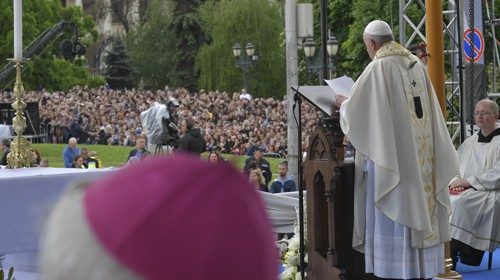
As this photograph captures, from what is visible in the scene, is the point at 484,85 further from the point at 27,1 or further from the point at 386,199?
the point at 27,1

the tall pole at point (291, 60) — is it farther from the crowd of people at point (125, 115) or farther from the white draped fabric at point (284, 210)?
the crowd of people at point (125, 115)

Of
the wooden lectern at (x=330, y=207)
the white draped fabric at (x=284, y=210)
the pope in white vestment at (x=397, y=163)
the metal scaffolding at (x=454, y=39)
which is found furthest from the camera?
the metal scaffolding at (x=454, y=39)

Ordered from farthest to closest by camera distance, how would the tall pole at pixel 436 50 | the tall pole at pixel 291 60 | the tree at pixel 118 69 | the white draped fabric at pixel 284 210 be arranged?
the tree at pixel 118 69, the tall pole at pixel 291 60, the white draped fabric at pixel 284 210, the tall pole at pixel 436 50

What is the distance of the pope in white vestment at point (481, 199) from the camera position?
8.18 meters

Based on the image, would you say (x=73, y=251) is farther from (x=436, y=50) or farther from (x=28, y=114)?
(x=28, y=114)

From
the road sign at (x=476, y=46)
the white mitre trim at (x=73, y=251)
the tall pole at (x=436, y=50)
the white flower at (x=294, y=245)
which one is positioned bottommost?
the white flower at (x=294, y=245)

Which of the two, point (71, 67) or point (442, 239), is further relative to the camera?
point (71, 67)

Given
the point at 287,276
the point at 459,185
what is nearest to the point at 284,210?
the point at 459,185

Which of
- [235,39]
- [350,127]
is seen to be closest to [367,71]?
[350,127]

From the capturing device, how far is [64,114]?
35.6 metres

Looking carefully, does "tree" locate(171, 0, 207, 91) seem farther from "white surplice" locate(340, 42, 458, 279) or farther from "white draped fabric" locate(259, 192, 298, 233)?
"white surplice" locate(340, 42, 458, 279)

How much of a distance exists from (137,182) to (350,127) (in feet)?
16.4

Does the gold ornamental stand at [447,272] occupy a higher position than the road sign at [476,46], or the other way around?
the road sign at [476,46]

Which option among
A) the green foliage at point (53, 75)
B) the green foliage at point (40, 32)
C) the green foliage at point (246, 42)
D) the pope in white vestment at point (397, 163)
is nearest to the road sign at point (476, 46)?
the pope in white vestment at point (397, 163)
